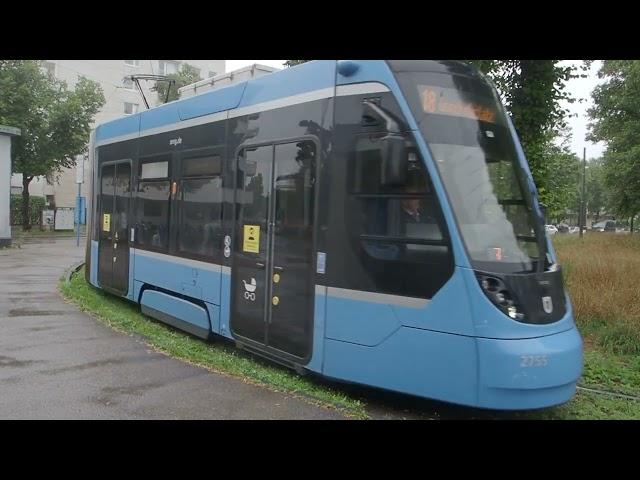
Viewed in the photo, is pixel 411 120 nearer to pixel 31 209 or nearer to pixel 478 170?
pixel 478 170

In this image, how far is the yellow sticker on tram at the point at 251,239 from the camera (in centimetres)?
611

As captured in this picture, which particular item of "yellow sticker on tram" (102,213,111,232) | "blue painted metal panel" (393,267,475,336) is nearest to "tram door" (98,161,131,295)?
"yellow sticker on tram" (102,213,111,232)

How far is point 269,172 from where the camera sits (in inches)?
235

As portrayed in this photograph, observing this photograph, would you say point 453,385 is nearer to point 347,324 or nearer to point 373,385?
point 373,385

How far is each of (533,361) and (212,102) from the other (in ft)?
15.8

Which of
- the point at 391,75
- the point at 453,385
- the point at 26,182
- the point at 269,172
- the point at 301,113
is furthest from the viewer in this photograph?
the point at 26,182

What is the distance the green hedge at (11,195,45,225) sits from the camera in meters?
34.5

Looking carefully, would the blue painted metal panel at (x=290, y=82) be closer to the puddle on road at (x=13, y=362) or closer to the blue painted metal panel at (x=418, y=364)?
the blue painted metal panel at (x=418, y=364)

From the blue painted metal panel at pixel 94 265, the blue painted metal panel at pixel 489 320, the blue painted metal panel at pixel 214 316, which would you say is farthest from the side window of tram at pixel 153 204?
the blue painted metal panel at pixel 489 320

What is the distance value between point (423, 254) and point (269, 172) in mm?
2056

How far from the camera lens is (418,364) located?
4648mm

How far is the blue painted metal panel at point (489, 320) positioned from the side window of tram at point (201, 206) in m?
3.37

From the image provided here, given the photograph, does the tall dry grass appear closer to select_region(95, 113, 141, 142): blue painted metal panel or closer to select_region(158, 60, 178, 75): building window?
select_region(95, 113, 141, 142): blue painted metal panel
